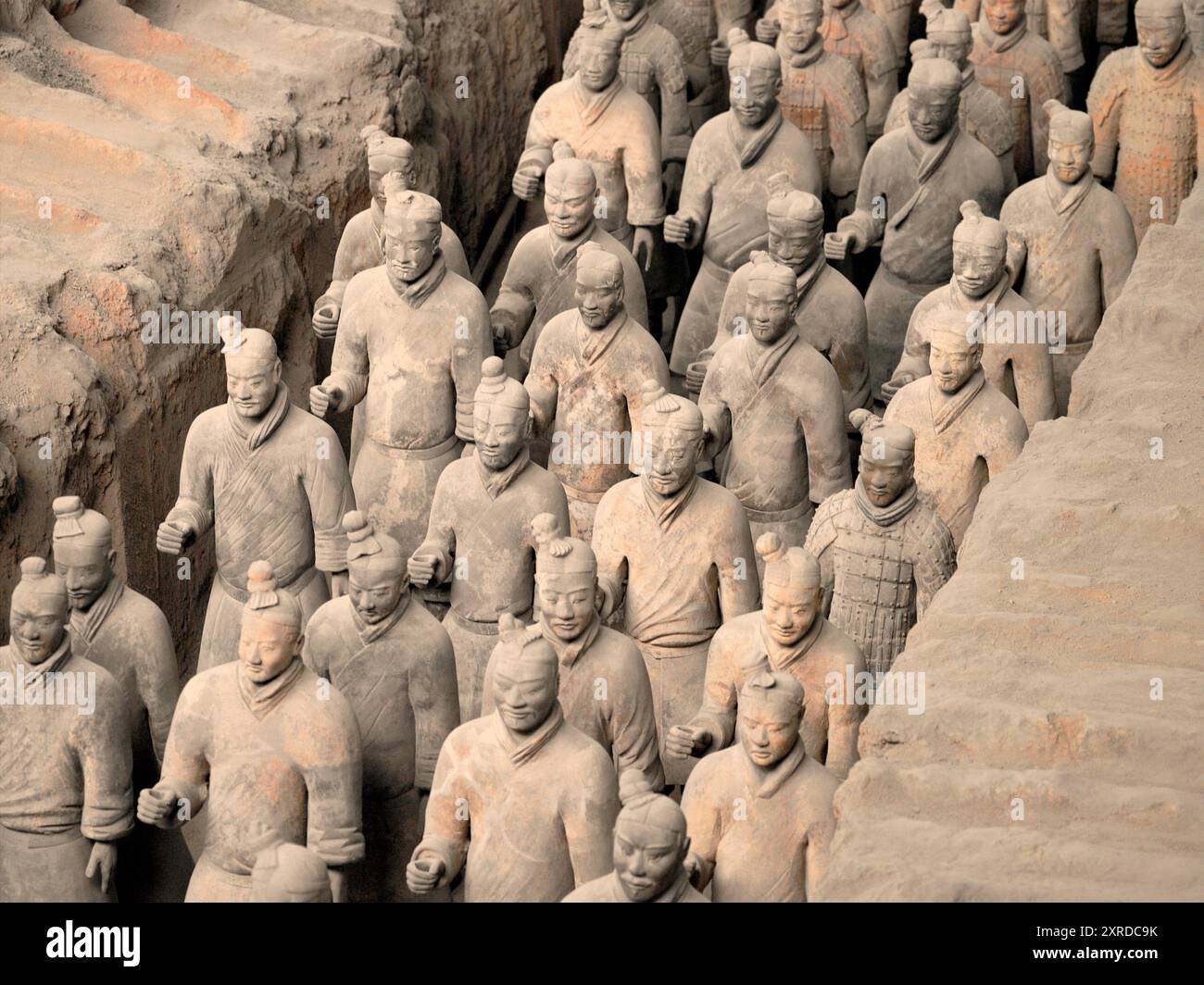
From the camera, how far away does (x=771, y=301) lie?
7844mm

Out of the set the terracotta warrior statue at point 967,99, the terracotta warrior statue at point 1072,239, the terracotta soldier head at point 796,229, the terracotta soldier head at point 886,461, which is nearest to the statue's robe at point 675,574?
the terracotta soldier head at point 886,461

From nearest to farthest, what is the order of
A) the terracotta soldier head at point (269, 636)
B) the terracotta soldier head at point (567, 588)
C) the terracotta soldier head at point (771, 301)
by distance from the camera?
1. the terracotta soldier head at point (269, 636)
2. the terracotta soldier head at point (567, 588)
3. the terracotta soldier head at point (771, 301)

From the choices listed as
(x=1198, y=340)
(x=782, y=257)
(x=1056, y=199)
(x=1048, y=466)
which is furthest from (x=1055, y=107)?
(x=1048, y=466)

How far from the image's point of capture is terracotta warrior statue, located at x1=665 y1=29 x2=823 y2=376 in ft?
30.4

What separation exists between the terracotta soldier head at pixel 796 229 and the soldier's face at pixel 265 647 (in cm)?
271

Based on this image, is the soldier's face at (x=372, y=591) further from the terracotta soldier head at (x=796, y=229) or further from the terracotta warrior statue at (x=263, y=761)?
the terracotta soldier head at (x=796, y=229)

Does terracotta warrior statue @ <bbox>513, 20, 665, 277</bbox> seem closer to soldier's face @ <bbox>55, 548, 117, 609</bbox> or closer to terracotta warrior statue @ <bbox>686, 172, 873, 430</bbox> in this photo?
terracotta warrior statue @ <bbox>686, 172, 873, 430</bbox>

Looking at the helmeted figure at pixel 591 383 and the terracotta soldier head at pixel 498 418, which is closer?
the terracotta soldier head at pixel 498 418

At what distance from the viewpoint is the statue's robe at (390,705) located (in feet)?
22.7

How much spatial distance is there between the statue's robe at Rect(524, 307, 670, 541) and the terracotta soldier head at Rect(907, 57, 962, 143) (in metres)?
1.72

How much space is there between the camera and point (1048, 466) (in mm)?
6938

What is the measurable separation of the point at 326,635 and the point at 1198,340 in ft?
8.95

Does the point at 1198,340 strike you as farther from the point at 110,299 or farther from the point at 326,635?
the point at 110,299

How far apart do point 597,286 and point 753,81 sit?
1596 millimetres
